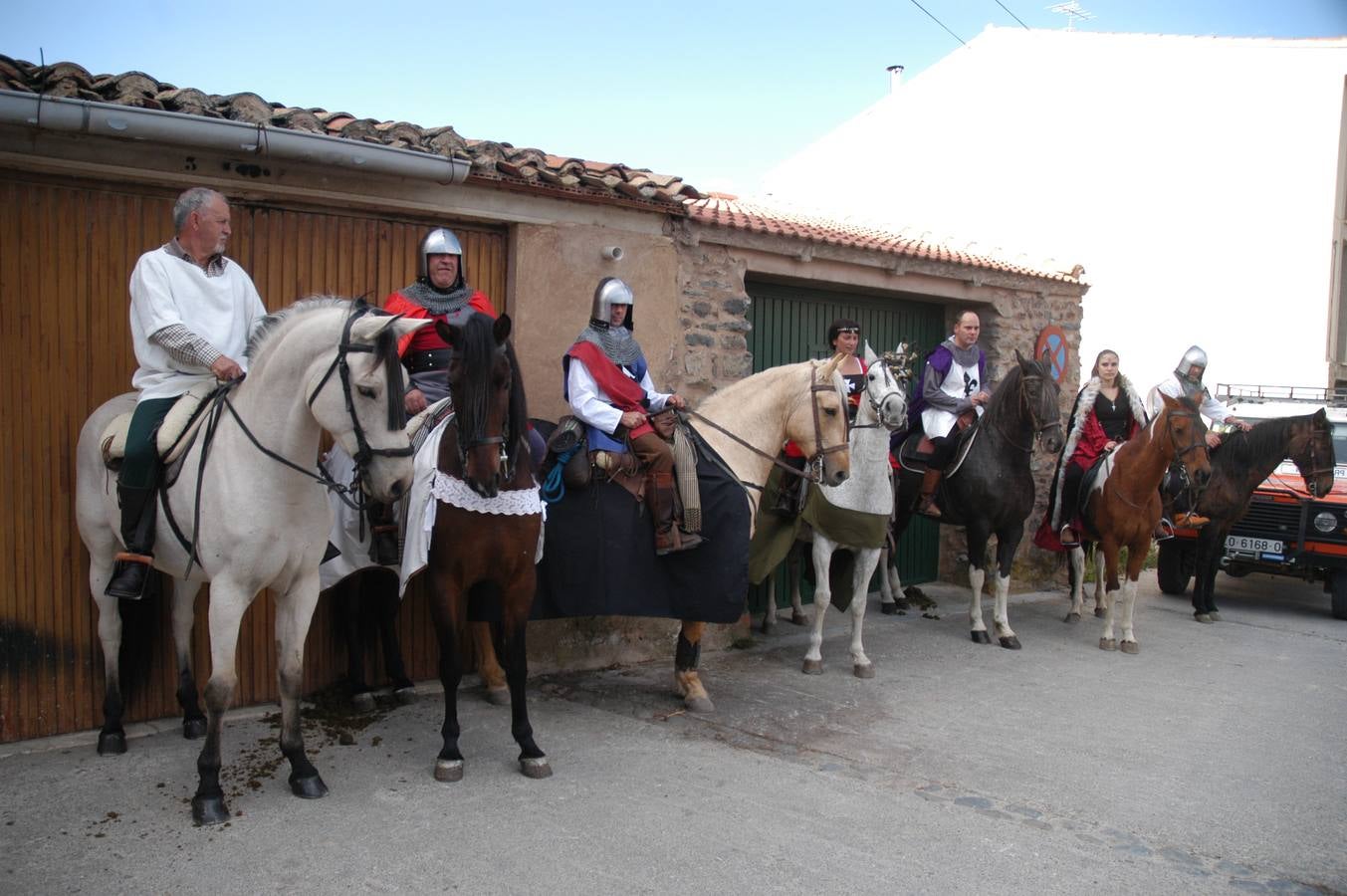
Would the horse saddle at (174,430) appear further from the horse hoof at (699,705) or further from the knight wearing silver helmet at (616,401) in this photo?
the horse hoof at (699,705)

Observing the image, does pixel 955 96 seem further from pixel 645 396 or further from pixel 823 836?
pixel 823 836

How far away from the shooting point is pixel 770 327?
8.69 meters

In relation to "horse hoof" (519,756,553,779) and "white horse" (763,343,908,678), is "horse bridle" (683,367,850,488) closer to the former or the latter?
"white horse" (763,343,908,678)

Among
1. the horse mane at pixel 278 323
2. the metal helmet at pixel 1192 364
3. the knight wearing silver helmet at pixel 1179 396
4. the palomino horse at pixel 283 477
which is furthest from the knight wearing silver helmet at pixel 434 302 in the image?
the metal helmet at pixel 1192 364

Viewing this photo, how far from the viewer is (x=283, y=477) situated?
13.9 ft

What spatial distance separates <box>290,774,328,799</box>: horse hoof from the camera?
4.45 m

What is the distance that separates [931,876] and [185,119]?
477cm

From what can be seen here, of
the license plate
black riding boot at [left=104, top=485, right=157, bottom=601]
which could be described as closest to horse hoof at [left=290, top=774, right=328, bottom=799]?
black riding boot at [left=104, top=485, right=157, bottom=601]

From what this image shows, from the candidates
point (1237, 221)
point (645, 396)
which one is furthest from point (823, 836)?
point (1237, 221)

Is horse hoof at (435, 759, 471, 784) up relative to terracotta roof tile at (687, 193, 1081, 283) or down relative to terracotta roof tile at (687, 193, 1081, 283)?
down

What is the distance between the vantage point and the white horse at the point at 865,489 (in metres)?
6.67

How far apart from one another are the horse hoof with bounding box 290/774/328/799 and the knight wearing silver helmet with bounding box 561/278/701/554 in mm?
2092

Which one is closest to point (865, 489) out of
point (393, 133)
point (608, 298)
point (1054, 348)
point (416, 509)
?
point (608, 298)

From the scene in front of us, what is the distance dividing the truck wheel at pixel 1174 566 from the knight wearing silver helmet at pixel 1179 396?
4.94 feet
